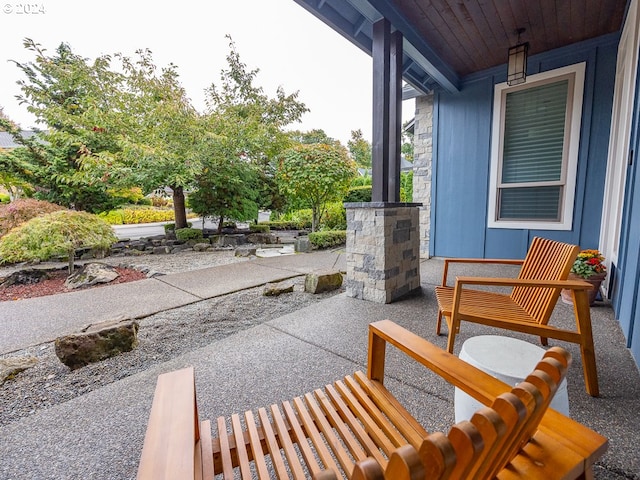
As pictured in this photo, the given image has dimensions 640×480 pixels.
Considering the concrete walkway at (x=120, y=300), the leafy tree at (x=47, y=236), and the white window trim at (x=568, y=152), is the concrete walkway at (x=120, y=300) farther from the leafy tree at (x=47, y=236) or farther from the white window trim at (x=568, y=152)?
the white window trim at (x=568, y=152)

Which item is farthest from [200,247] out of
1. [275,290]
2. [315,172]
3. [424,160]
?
[424,160]

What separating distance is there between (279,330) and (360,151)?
21452 mm

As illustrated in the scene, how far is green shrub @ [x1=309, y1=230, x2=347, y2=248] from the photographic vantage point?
22.3 feet

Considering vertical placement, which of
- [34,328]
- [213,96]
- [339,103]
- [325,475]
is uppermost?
[339,103]

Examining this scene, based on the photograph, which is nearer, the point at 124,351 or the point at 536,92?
the point at 124,351

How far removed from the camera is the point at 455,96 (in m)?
4.64

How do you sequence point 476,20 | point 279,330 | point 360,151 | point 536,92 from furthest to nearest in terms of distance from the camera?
point 360,151, point 536,92, point 476,20, point 279,330

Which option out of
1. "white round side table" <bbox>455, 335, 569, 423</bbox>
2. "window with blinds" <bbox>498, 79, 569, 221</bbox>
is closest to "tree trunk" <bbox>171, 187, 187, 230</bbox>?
"window with blinds" <bbox>498, 79, 569, 221</bbox>

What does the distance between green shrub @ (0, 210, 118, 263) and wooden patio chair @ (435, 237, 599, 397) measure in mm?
4830

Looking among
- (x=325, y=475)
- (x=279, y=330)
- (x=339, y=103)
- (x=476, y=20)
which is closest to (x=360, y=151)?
(x=339, y=103)

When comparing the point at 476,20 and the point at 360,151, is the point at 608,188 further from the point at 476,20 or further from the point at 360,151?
the point at 360,151

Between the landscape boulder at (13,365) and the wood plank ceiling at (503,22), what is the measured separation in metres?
4.23

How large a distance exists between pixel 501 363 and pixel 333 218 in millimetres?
7387

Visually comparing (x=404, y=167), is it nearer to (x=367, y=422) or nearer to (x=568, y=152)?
(x=568, y=152)
